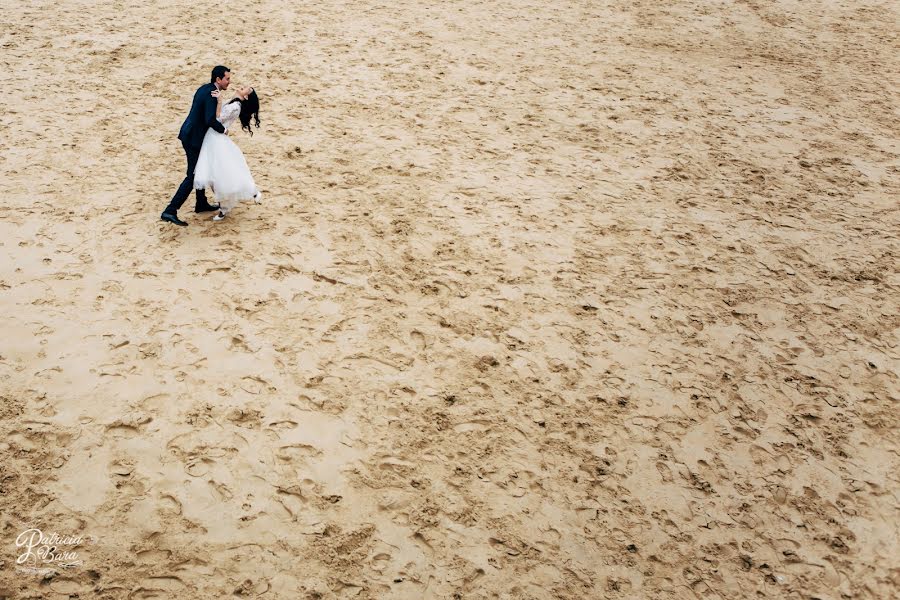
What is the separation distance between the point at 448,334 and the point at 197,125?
332 cm

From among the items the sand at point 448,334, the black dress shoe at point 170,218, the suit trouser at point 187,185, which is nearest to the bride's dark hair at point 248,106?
the suit trouser at point 187,185

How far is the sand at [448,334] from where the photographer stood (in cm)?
433

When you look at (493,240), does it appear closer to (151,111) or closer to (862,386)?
(862,386)

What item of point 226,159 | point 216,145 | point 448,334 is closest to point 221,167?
point 226,159

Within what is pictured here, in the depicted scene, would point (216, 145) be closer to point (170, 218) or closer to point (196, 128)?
point (196, 128)

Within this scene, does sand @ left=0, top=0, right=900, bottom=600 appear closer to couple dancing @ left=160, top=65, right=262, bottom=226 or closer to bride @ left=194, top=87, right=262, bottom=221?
couple dancing @ left=160, top=65, right=262, bottom=226

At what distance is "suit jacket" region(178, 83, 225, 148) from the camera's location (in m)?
6.29

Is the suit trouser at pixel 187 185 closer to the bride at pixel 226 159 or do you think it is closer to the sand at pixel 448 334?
the bride at pixel 226 159

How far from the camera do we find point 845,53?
39.7 feet

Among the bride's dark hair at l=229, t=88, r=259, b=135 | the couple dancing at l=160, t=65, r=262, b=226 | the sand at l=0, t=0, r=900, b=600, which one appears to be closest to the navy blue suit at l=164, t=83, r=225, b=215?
the couple dancing at l=160, t=65, r=262, b=226

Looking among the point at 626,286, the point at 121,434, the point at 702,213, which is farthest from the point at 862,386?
the point at 121,434

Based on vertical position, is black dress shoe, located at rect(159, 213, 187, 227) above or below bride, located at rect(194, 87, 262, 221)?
below

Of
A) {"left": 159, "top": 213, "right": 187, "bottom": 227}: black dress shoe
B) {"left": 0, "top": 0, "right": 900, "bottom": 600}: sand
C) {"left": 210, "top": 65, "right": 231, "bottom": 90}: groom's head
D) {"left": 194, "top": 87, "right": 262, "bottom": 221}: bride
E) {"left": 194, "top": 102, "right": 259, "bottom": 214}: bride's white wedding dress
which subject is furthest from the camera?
{"left": 159, "top": 213, "right": 187, "bottom": 227}: black dress shoe

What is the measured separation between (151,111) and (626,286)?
277 inches
